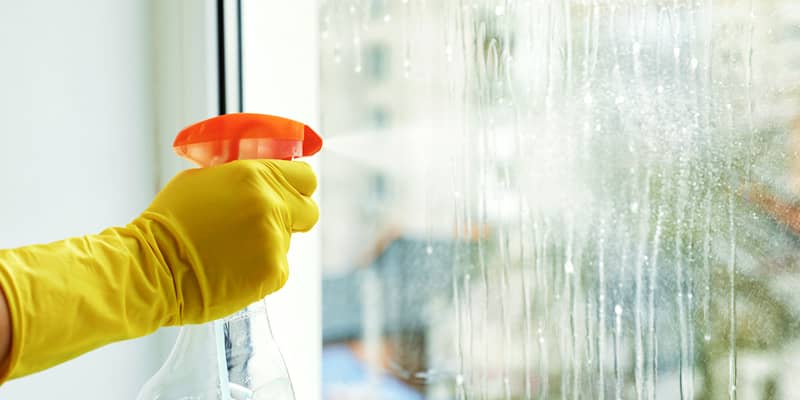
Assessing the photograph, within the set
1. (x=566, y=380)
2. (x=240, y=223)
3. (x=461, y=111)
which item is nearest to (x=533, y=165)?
(x=461, y=111)

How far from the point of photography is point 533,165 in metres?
0.72

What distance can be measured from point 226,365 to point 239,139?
0.23 meters

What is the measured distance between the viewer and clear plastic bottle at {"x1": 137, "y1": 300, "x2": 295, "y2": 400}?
60 cm

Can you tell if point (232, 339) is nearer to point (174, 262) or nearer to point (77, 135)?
point (174, 262)

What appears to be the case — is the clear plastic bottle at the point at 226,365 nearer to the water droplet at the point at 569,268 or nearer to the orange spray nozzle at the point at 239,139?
the orange spray nozzle at the point at 239,139

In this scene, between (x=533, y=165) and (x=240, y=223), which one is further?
(x=533, y=165)

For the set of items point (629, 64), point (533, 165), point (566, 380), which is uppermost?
point (629, 64)

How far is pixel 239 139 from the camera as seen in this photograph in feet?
1.80

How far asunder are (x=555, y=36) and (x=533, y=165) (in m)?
0.15

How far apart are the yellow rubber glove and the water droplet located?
33 centimetres

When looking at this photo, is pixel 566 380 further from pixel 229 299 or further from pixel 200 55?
pixel 200 55

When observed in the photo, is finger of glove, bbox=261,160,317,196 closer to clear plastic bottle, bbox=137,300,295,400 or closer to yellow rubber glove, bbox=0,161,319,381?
yellow rubber glove, bbox=0,161,319,381

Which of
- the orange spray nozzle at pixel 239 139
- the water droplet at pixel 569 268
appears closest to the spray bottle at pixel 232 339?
the orange spray nozzle at pixel 239 139

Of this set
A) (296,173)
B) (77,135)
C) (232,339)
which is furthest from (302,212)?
(77,135)
